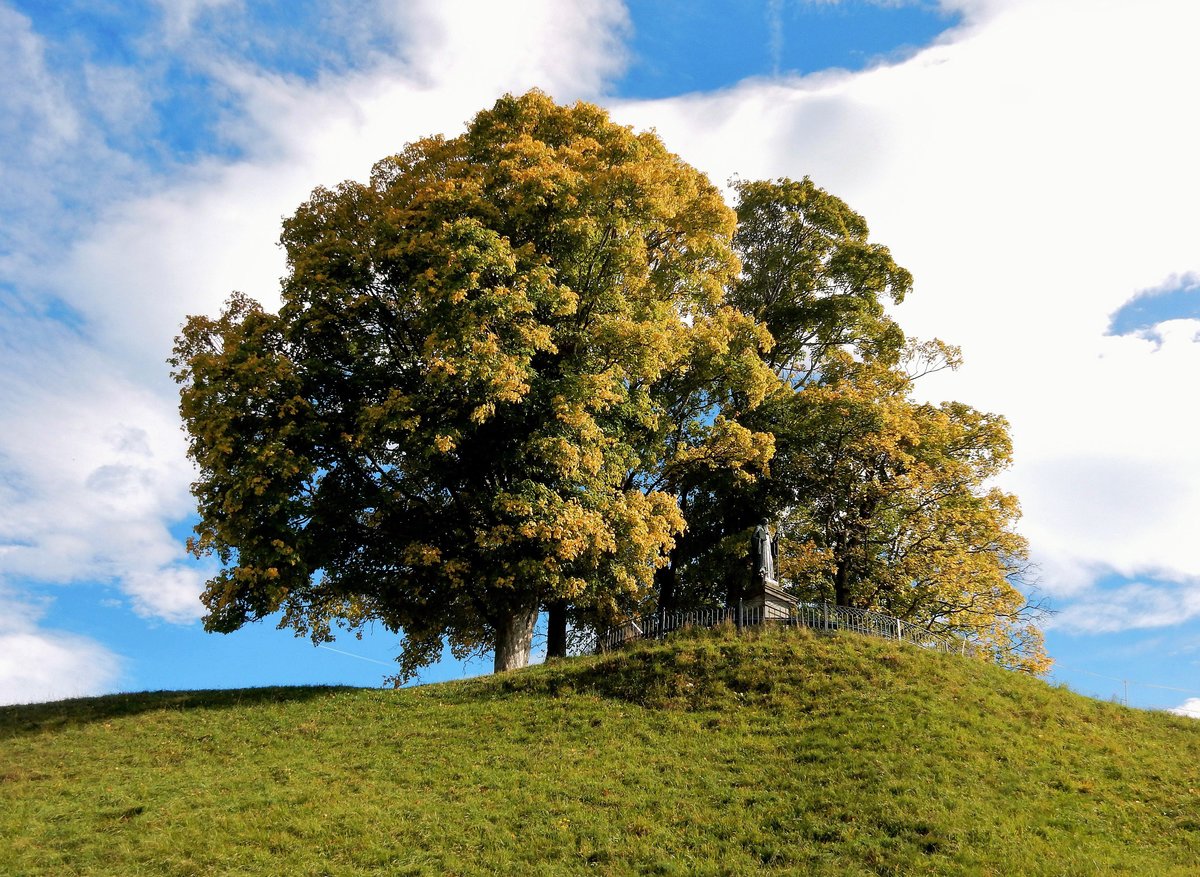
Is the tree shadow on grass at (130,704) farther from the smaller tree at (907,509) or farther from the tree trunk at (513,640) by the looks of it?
the smaller tree at (907,509)

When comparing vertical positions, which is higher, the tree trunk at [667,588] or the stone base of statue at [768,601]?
the tree trunk at [667,588]

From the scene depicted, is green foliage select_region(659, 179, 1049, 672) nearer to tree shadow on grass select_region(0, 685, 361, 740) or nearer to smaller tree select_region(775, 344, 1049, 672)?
smaller tree select_region(775, 344, 1049, 672)

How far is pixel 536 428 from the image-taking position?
76.2ft

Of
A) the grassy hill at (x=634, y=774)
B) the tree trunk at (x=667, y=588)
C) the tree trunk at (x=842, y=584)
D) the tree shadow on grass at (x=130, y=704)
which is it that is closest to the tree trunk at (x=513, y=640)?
the grassy hill at (x=634, y=774)

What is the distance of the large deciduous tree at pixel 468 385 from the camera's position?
71.1 feet

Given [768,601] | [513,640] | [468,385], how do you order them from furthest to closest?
[768,601]
[513,640]
[468,385]

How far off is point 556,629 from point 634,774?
38.6 ft

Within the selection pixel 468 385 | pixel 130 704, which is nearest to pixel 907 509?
pixel 468 385

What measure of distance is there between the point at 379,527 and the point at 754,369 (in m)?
11.6

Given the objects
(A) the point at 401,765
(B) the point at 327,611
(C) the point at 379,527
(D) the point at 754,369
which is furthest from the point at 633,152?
(A) the point at 401,765

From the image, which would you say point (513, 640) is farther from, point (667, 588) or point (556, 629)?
point (667, 588)

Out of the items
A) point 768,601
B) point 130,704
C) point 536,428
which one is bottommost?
point 130,704

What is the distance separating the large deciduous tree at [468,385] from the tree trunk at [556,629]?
0.71m

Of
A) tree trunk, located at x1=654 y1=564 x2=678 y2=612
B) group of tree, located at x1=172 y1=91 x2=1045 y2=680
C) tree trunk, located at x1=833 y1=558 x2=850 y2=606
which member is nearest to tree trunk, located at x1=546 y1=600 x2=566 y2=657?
group of tree, located at x1=172 y1=91 x2=1045 y2=680
